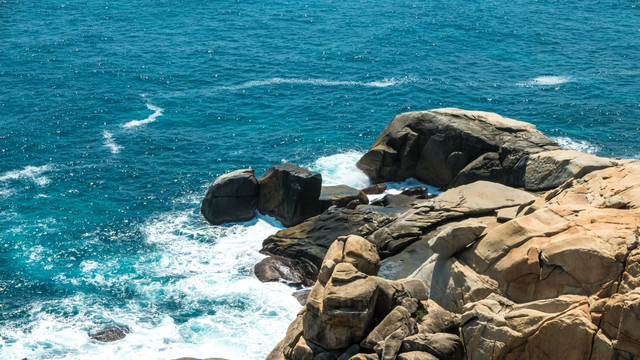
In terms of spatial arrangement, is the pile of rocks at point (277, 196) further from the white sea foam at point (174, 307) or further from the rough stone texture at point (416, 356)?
the rough stone texture at point (416, 356)

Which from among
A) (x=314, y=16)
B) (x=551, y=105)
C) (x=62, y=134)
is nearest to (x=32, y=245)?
(x=62, y=134)

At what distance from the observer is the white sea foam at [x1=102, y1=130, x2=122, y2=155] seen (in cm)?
8293

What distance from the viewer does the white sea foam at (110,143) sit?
82925 mm

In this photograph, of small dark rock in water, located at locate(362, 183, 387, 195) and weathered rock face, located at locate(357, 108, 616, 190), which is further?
small dark rock in water, located at locate(362, 183, 387, 195)

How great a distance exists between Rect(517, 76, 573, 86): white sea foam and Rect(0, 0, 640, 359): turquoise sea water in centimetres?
27

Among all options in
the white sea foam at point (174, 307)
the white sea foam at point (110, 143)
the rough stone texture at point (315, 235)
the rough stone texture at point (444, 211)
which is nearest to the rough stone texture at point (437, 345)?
the white sea foam at point (174, 307)

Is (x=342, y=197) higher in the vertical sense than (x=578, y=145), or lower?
lower

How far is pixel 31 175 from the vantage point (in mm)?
77125

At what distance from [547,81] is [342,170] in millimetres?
39036

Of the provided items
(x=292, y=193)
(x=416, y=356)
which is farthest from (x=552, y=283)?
(x=292, y=193)

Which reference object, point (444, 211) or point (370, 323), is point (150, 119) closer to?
point (444, 211)

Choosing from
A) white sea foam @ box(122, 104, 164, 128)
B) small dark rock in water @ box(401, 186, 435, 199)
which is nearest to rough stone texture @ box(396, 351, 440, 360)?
small dark rock in water @ box(401, 186, 435, 199)

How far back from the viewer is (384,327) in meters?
36.2

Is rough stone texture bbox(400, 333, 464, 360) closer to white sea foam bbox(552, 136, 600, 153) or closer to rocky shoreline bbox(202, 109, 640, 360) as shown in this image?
rocky shoreline bbox(202, 109, 640, 360)
